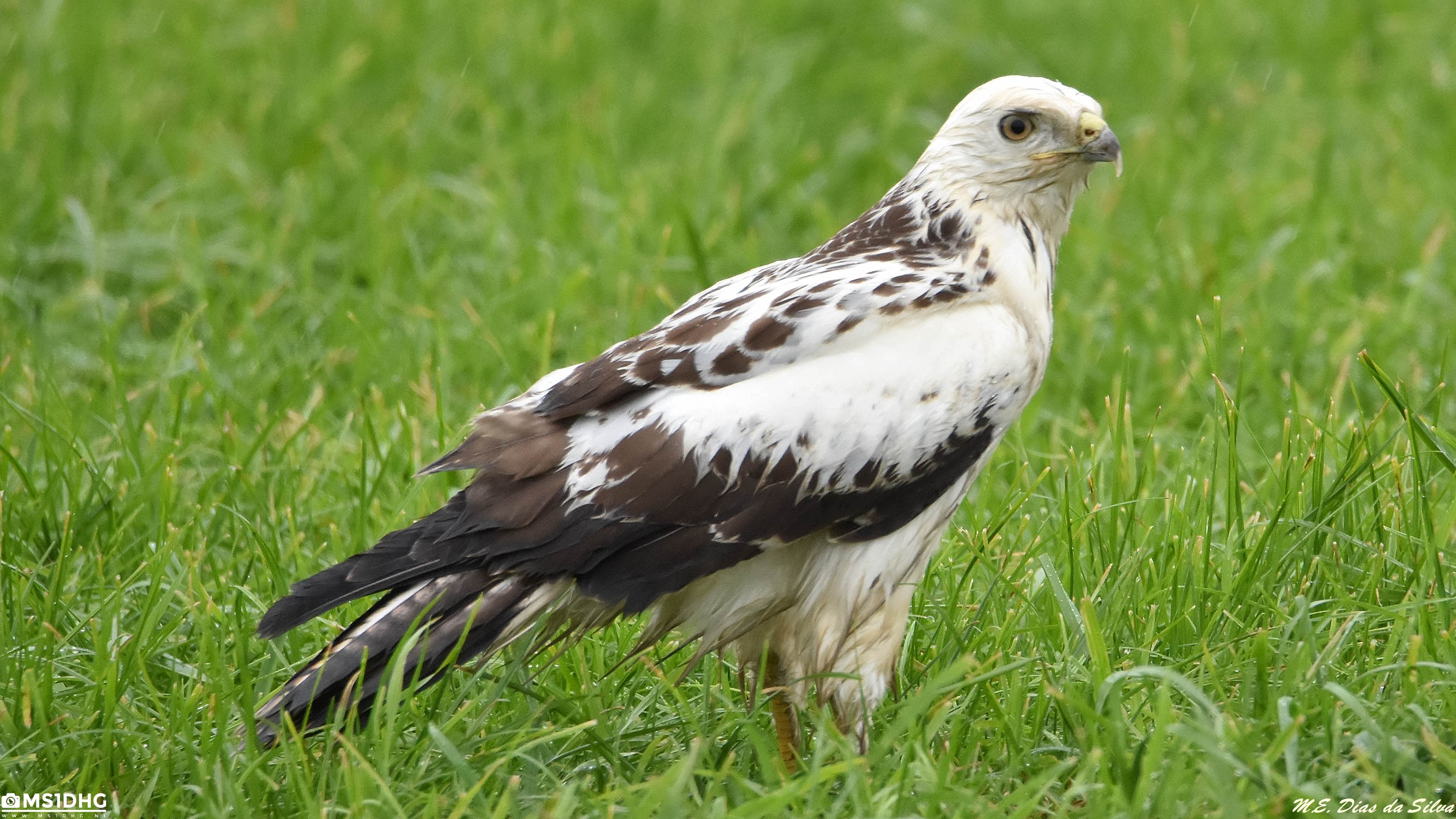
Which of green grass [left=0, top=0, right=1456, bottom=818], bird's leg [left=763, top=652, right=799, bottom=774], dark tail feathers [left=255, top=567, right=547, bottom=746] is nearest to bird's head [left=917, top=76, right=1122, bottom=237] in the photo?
green grass [left=0, top=0, right=1456, bottom=818]

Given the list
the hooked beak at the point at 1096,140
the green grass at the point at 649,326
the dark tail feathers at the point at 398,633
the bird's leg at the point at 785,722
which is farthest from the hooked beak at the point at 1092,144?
the dark tail feathers at the point at 398,633

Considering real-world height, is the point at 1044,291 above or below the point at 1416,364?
above

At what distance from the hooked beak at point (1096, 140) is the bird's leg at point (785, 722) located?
1.53 meters

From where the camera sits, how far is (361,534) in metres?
4.61

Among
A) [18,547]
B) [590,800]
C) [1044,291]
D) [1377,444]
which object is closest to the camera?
[590,800]

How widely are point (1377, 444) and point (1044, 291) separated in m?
1.66

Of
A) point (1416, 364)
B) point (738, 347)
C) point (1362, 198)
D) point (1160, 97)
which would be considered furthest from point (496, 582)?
point (1160, 97)

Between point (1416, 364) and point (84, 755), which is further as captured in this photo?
point (1416, 364)

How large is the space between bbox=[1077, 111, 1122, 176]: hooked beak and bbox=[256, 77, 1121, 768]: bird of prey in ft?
1.08

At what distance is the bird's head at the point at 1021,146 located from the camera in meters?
4.04

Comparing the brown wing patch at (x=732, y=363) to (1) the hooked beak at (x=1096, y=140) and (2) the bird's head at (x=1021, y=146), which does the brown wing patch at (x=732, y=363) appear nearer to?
(2) the bird's head at (x=1021, y=146)

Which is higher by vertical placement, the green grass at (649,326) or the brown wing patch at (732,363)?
the brown wing patch at (732,363)

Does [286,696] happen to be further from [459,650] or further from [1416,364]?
[1416,364]

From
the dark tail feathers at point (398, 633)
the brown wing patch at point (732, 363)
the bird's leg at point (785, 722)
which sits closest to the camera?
the dark tail feathers at point (398, 633)
